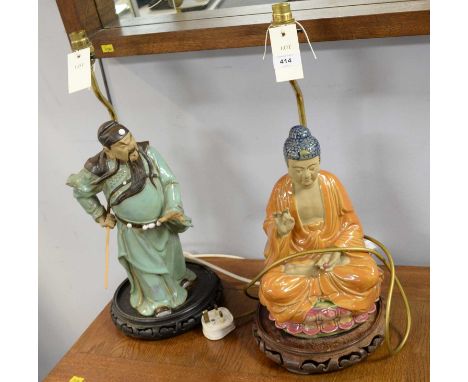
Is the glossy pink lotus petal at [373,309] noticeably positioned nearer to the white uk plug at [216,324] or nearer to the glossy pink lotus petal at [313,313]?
the glossy pink lotus petal at [313,313]

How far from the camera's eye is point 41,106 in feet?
4.72

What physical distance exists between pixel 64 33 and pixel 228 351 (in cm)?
82

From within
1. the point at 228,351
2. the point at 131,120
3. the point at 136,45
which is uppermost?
the point at 136,45

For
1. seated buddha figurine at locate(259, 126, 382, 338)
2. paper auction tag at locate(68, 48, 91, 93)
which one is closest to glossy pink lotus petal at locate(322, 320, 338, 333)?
seated buddha figurine at locate(259, 126, 382, 338)

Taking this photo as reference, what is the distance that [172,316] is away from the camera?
1.17m

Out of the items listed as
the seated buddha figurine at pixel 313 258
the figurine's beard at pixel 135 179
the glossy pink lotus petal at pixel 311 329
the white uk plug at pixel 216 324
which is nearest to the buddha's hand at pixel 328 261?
the seated buddha figurine at pixel 313 258

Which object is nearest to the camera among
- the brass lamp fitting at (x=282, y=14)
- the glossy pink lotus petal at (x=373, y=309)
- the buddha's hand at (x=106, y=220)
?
the brass lamp fitting at (x=282, y=14)

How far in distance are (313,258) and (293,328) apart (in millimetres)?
135

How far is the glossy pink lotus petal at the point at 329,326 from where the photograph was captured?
996 mm

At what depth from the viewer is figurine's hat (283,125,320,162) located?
991mm

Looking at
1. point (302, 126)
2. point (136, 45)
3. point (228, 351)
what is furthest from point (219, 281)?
point (136, 45)

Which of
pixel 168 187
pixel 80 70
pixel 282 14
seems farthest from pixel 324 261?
pixel 80 70

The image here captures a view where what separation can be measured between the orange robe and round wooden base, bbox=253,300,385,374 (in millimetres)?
38

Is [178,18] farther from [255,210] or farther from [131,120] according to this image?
[255,210]
